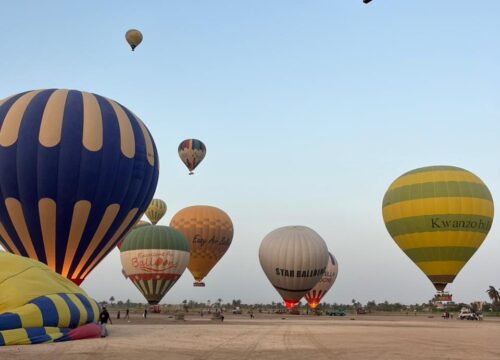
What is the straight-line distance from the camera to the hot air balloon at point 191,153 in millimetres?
56719

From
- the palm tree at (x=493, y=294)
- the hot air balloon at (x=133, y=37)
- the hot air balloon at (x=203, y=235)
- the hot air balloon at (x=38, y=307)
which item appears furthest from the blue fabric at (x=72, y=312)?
the palm tree at (x=493, y=294)

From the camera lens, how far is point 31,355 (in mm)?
11680

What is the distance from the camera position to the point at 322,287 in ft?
222

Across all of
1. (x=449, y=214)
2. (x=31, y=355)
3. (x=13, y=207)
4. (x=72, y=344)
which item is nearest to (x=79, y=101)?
(x=13, y=207)

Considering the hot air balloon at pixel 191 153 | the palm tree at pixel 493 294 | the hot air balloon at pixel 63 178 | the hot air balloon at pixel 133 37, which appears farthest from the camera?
the palm tree at pixel 493 294

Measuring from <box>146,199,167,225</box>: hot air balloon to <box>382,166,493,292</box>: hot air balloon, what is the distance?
4537 centimetres

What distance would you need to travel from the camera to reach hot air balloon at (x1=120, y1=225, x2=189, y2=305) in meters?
42.3

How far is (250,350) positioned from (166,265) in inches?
1163

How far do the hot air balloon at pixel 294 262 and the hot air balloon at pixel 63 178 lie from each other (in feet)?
96.1

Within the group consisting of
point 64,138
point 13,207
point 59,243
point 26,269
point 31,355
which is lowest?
point 31,355

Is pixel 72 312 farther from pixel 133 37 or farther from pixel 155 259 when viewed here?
pixel 133 37

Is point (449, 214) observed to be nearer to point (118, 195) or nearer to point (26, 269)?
point (118, 195)

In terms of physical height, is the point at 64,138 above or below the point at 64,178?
above

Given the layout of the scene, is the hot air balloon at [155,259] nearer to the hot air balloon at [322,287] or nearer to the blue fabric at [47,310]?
the hot air balloon at [322,287]
